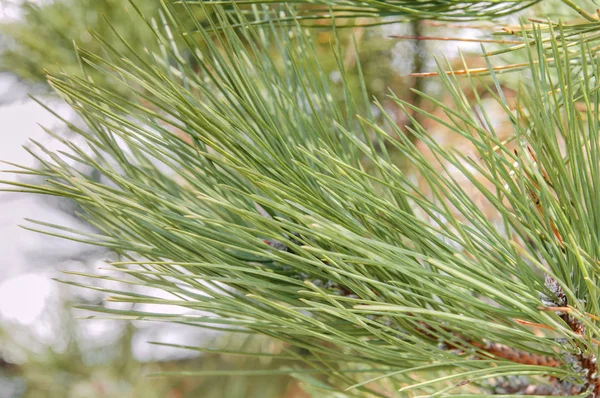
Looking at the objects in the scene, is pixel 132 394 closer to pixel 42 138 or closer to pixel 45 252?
pixel 45 252

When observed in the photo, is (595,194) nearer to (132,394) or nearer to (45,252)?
(132,394)

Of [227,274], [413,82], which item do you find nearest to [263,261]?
[227,274]

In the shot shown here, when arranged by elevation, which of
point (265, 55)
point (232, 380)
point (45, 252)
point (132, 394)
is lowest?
point (232, 380)

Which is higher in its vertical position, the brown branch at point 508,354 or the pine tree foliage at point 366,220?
the pine tree foliage at point 366,220

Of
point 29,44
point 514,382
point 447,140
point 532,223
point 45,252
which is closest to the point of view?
point 532,223

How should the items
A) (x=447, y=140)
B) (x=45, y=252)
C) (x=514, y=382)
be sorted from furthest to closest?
(x=45, y=252) < (x=447, y=140) < (x=514, y=382)

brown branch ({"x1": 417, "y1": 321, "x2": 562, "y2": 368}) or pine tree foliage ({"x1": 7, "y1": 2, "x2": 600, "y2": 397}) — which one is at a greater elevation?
pine tree foliage ({"x1": 7, "y1": 2, "x2": 600, "y2": 397})

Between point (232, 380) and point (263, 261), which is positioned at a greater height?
point (263, 261)

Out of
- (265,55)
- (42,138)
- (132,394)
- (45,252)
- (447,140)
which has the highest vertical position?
(265,55)

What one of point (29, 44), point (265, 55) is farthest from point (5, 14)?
point (265, 55)

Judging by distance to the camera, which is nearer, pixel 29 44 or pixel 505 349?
pixel 505 349
